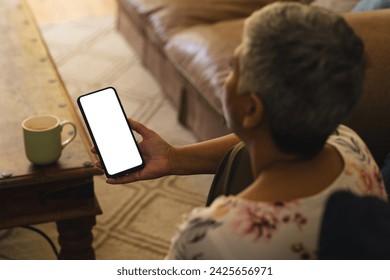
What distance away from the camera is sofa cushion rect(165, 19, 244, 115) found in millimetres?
2146

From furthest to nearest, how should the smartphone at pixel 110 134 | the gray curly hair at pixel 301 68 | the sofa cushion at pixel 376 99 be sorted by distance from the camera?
1. the sofa cushion at pixel 376 99
2. the smartphone at pixel 110 134
3. the gray curly hair at pixel 301 68

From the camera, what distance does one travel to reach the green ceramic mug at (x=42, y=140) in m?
1.48

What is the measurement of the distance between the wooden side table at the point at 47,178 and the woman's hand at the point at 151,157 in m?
0.27

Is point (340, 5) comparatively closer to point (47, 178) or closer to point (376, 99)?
point (376, 99)

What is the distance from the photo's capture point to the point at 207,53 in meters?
2.26

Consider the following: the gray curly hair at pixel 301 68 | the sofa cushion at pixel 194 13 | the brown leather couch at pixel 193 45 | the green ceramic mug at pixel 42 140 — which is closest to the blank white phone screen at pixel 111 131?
the green ceramic mug at pixel 42 140

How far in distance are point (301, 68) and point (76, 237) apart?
987 millimetres

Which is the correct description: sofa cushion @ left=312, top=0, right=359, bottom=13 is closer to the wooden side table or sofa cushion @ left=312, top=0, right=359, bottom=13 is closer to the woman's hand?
the wooden side table

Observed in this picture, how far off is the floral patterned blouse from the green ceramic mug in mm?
712

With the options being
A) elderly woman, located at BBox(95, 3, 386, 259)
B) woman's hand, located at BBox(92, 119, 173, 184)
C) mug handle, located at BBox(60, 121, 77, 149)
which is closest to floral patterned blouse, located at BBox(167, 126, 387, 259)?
elderly woman, located at BBox(95, 3, 386, 259)

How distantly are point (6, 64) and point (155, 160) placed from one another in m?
0.97

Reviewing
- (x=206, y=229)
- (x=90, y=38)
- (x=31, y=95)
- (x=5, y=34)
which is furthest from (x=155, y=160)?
(x=90, y=38)

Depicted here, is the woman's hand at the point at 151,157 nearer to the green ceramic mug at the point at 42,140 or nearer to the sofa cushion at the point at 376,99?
the green ceramic mug at the point at 42,140
